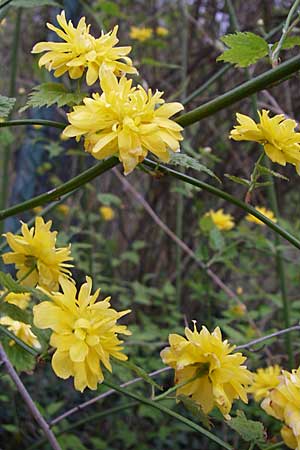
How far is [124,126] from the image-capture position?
2.08 ft

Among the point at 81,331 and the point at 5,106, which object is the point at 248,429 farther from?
the point at 5,106

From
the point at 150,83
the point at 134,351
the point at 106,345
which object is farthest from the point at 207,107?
the point at 150,83

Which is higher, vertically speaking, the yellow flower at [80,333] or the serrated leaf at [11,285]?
the serrated leaf at [11,285]

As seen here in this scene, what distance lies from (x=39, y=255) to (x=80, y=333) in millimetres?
160

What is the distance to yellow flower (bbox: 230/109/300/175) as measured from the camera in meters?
0.75

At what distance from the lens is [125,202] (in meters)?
3.38

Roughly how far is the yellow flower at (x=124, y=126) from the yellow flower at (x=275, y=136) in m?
0.12

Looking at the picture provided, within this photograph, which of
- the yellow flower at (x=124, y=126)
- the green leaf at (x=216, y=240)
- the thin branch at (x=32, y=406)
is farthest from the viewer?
the green leaf at (x=216, y=240)

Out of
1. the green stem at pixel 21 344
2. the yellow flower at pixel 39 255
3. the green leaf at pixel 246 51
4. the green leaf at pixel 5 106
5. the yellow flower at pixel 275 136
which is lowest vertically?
the green stem at pixel 21 344

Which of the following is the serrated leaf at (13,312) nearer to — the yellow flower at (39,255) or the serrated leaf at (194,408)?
the yellow flower at (39,255)

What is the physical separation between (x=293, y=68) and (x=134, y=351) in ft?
5.46

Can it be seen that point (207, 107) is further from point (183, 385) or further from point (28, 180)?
point (28, 180)

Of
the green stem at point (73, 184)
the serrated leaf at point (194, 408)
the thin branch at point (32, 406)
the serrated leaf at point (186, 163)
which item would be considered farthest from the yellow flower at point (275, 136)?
the thin branch at point (32, 406)

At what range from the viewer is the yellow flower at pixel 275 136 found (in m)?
0.75
